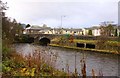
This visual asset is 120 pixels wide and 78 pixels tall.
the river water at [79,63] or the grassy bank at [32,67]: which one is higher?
the grassy bank at [32,67]

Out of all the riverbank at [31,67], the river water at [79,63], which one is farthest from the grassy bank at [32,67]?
the river water at [79,63]

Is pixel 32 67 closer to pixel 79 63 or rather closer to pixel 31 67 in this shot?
pixel 31 67

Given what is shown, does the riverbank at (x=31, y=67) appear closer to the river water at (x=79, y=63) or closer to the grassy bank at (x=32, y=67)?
the grassy bank at (x=32, y=67)

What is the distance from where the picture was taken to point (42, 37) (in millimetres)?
89812

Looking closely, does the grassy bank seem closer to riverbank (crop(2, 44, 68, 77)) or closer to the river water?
riverbank (crop(2, 44, 68, 77))

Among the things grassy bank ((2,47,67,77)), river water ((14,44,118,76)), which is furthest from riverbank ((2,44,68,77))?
river water ((14,44,118,76))

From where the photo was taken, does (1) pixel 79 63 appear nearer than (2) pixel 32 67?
No

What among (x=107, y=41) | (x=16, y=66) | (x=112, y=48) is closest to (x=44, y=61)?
(x=16, y=66)

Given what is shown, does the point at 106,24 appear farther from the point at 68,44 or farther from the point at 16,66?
the point at 16,66

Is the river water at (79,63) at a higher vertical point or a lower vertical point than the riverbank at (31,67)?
lower

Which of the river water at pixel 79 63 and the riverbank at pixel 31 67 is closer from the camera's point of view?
the riverbank at pixel 31 67

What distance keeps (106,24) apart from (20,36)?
31.6 m

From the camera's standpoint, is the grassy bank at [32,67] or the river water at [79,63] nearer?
the grassy bank at [32,67]

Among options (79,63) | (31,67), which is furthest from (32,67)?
(79,63)
